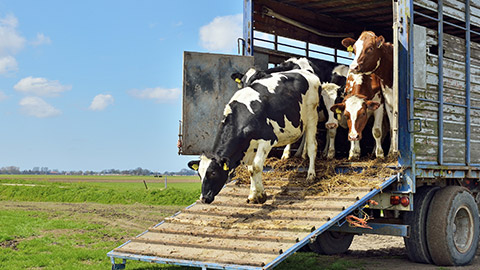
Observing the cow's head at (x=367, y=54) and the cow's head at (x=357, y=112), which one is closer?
the cow's head at (x=357, y=112)

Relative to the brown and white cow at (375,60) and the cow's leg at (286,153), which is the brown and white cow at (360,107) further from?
the cow's leg at (286,153)

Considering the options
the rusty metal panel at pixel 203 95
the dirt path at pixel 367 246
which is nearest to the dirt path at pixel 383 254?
the dirt path at pixel 367 246

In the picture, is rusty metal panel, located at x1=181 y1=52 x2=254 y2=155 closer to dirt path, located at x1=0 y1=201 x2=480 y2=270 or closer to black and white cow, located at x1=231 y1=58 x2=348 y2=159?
black and white cow, located at x1=231 y1=58 x2=348 y2=159

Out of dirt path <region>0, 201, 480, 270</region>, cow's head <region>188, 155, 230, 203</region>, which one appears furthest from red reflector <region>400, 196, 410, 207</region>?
cow's head <region>188, 155, 230, 203</region>

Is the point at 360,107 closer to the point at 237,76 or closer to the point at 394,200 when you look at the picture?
the point at 394,200

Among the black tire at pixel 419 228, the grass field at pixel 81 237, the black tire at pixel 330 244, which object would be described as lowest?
the grass field at pixel 81 237

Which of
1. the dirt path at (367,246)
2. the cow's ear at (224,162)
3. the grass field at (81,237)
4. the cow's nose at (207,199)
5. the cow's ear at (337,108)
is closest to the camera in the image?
the cow's ear at (224,162)

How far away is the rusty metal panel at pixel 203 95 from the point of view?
8.93 m

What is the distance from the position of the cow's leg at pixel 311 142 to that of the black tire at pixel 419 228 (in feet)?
5.77

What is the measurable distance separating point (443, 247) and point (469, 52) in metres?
3.51

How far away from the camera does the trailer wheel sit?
822cm

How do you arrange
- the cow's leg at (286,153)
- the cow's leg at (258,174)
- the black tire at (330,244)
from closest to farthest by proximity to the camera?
1. the cow's leg at (258,174)
2. the cow's leg at (286,153)
3. the black tire at (330,244)

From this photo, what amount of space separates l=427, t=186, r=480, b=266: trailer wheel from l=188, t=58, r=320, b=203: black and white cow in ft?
7.07

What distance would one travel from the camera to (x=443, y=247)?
26.8 ft
